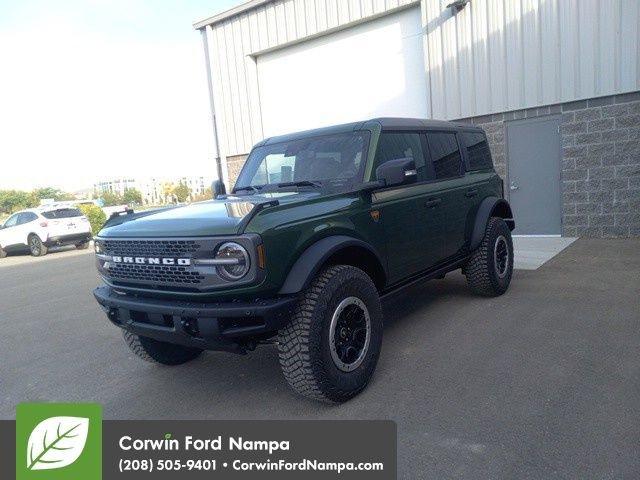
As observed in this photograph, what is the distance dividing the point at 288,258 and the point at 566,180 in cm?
808

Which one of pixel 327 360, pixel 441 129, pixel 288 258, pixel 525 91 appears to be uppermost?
pixel 525 91

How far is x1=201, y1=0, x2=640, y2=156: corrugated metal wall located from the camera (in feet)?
28.3

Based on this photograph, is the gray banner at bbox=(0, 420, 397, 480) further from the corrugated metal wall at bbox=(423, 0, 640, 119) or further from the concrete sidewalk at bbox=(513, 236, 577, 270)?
the corrugated metal wall at bbox=(423, 0, 640, 119)

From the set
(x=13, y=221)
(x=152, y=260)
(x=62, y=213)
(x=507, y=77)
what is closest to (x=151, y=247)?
(x=152, y=260)

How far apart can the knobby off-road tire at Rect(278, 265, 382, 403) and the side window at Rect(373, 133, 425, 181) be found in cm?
114

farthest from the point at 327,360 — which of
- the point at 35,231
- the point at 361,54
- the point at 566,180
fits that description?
the point at 35,231

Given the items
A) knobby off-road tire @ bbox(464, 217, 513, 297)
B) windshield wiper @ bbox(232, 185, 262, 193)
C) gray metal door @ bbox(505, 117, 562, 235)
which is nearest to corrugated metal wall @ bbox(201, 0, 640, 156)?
gray metal door @ bbox(505, 117, 562, 235)

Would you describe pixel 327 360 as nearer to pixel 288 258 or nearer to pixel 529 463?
pixel 288 258

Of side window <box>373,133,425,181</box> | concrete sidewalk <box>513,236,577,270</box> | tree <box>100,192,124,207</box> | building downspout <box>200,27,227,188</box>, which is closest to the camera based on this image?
side window <box>373,133,425,181</box>

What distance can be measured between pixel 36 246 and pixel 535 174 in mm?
14657

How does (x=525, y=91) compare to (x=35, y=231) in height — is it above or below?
above

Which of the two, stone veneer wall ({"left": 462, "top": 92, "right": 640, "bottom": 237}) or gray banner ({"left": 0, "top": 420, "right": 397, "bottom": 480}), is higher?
stone veneer wall ({"left": 462, "top": 92, "right": 640, "bottom": 237})

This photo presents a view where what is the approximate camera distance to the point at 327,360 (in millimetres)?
3188

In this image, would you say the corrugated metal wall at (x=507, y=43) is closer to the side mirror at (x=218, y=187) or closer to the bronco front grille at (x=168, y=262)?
the side mirror at (x=218, y=187)
